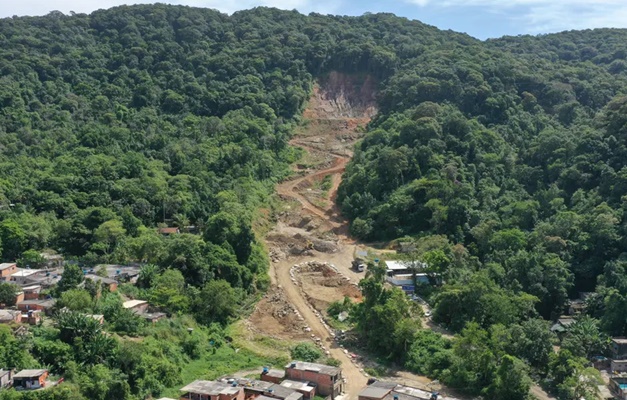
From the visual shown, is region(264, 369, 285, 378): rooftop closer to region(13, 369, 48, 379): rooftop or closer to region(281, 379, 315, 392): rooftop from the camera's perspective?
region(281, 379, 315, 392): rooftop

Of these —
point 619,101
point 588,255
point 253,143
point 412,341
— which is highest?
point 619,101

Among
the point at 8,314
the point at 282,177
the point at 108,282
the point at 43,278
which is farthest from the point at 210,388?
the point at 282,177

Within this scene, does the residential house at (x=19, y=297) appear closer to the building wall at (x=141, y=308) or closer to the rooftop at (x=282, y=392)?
the building wall at (x=141, y=308)

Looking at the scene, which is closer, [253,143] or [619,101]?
[619,101]

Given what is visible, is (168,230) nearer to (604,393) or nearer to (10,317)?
(10,317)

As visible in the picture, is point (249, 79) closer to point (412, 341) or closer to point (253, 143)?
point (253, 143)

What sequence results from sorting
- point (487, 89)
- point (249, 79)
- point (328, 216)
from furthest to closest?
point (249, 79) < point (487, 89) < point (328, 216)

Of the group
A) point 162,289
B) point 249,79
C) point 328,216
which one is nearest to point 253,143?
point 328,216

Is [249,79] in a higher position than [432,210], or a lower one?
higher

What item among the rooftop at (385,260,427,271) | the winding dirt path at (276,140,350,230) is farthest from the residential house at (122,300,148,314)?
the winding dirt path at (276,140,350,230)
